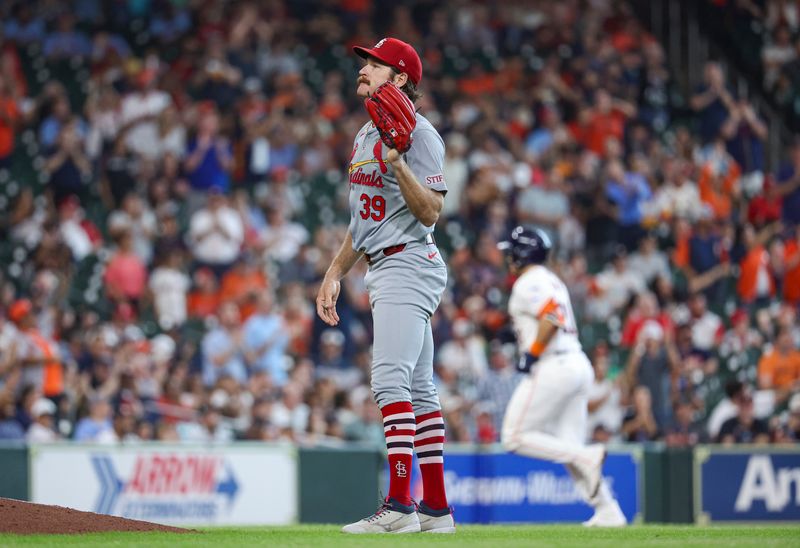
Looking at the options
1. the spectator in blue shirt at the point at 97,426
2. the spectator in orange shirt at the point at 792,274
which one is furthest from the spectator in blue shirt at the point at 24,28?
the spectator in orange shirt at the point at 792,274

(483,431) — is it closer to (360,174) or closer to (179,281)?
(179,281)

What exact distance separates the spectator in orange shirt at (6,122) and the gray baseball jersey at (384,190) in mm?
9848

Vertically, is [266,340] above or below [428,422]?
above

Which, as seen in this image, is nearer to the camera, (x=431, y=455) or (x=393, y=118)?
(x=393, y=118)

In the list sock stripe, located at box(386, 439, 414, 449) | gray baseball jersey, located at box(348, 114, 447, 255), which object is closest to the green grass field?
sock stripe, located at box(386, 439, 414, 449)

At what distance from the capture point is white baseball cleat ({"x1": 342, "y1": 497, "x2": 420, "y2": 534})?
632 cm

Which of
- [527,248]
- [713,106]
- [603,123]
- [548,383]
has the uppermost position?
[713,106]

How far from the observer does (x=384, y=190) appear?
6.50 m

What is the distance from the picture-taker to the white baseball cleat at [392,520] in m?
6.32

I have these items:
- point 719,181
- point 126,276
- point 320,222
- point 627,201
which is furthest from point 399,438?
point 719,181

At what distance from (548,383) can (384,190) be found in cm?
326

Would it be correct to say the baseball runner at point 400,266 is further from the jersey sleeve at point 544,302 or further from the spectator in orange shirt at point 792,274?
the spectator in orange shirt at point 792,274

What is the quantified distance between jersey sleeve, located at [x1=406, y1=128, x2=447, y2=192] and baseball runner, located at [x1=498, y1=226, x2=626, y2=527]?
118 inches

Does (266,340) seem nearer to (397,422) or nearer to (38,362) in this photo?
(38,362)
